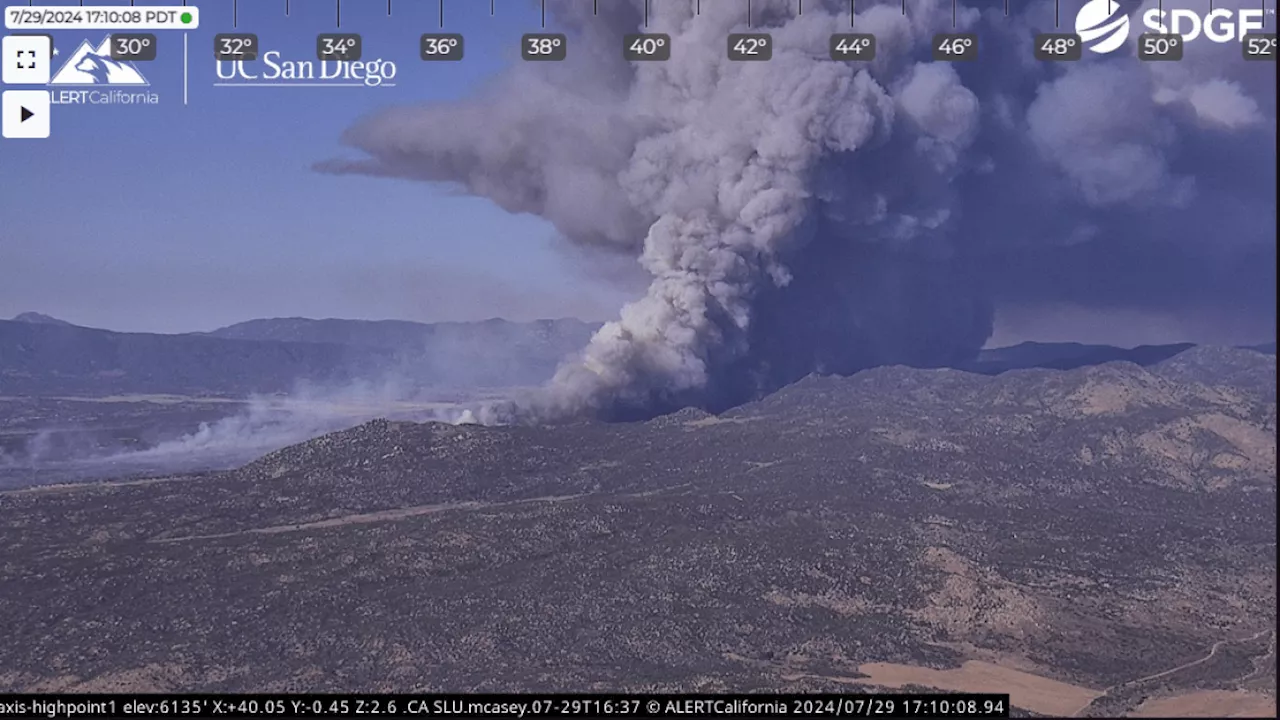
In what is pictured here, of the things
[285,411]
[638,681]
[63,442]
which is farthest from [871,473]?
[285,411]

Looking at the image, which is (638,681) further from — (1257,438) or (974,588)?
(1257,438)

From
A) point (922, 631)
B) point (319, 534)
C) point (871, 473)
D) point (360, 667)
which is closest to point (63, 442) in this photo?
point (319, 534)

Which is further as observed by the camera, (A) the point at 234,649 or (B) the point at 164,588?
(B) the point at 164,588

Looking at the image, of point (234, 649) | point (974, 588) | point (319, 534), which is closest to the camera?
point (234, 649)

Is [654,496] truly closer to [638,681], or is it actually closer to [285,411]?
[638,681]

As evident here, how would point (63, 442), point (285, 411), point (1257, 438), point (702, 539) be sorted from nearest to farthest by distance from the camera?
1. point (702, 539)
2. point (1257, 438)
3. point (63, 442)
4. point (285, 411)

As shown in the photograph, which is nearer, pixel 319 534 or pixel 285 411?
pixel 319 534
